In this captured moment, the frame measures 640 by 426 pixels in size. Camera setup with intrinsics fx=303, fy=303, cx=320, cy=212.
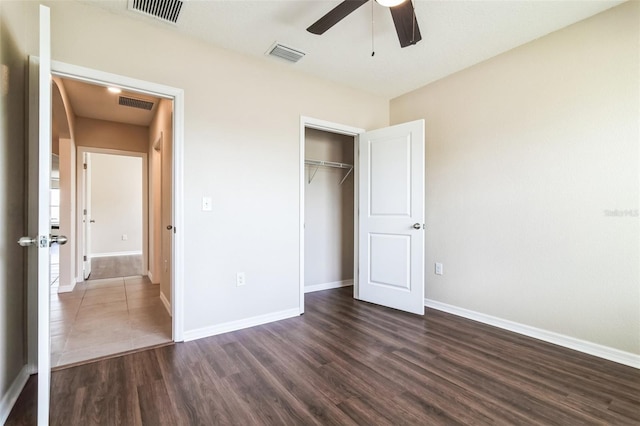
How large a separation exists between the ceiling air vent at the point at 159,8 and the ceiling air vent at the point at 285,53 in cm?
79

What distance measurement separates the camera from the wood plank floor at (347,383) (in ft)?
5.17

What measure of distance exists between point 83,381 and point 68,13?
2438mm

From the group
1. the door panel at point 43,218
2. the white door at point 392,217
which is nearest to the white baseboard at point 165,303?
the door panel at point 43,218

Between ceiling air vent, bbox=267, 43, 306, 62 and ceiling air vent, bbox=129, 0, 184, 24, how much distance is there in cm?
79

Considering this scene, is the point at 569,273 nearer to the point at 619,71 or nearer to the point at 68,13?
the point at 619,71

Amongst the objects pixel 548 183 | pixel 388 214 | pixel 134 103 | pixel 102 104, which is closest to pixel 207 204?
pixel 388 214

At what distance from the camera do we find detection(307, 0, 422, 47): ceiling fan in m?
1.76

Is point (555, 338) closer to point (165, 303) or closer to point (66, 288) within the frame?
point (165, 303)

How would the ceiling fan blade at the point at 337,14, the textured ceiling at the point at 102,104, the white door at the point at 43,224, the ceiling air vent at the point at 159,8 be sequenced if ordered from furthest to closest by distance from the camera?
1. the textured ceiling at the point at 102,104
2. the ceiling air vent at the point at 159,8
3. the ceiling fan blade at the point at 337,14
4. the white door at the point at 43,224

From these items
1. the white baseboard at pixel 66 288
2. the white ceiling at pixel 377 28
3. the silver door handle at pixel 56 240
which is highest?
the white ceiling at pixel 377 28

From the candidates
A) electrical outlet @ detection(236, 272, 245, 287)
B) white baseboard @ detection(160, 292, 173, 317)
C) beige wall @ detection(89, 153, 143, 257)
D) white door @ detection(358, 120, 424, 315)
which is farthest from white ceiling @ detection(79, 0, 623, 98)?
beige wall @ detection(89, 153, 143, 257)

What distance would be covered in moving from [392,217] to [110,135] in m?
4.44

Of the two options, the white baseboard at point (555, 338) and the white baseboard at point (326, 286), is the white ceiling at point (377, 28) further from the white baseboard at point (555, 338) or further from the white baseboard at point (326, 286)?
the white baseboard at point (326, 286)

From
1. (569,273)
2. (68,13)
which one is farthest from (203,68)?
(569,273)
